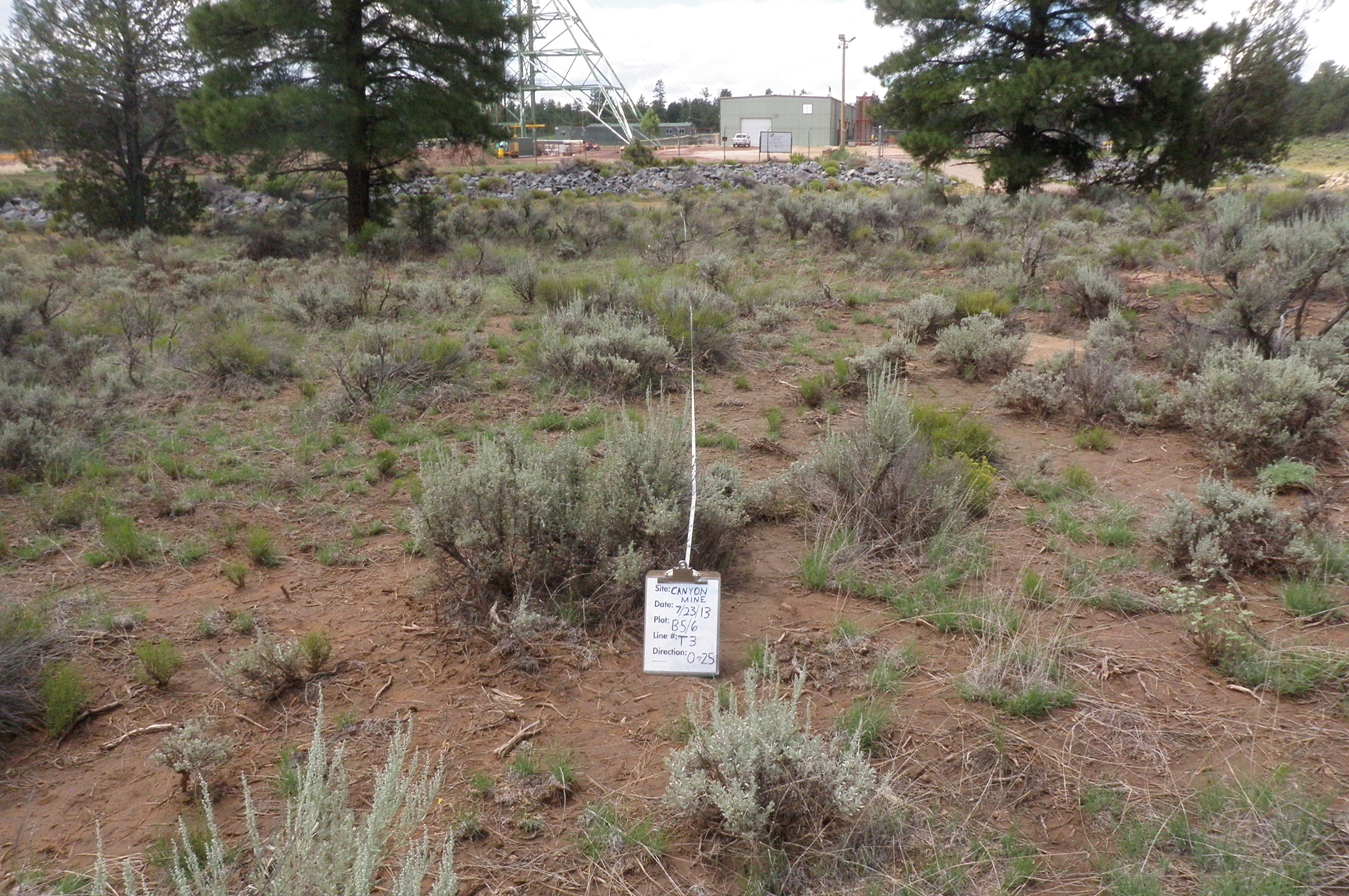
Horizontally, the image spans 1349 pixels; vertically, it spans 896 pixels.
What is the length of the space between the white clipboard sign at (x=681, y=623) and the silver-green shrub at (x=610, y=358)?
395cm

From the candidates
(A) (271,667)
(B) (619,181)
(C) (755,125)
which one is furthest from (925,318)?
(C) (755,125)

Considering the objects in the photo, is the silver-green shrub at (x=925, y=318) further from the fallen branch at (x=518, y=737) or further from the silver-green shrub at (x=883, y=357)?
the fallen branch at (x=518, y=737)

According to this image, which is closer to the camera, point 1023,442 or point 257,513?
point 257,513

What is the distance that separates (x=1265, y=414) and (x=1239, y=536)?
1.73 metres

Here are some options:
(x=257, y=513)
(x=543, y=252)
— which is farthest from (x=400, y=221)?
(x=257, y=513)

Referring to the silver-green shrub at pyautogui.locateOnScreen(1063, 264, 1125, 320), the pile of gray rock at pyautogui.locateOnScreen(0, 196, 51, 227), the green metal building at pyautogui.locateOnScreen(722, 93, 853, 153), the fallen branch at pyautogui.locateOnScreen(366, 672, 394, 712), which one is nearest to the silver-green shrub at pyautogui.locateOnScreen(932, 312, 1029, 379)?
the silver-green shrub at pyautogui.locateOnScreen(1063, 264, 1125, 320)

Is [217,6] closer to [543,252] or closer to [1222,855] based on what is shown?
[543,252]

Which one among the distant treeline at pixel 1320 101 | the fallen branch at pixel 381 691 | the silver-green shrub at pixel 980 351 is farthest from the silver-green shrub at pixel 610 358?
the distant treeline at pixel 1320 101

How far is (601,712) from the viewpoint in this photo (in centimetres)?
317

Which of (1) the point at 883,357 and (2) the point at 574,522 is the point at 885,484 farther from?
(1) the point at 883,357

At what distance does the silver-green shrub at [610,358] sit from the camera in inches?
279

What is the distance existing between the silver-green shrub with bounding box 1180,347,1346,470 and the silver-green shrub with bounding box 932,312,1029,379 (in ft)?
6.07

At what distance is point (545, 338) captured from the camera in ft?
24.8

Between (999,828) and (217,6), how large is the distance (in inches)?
642
